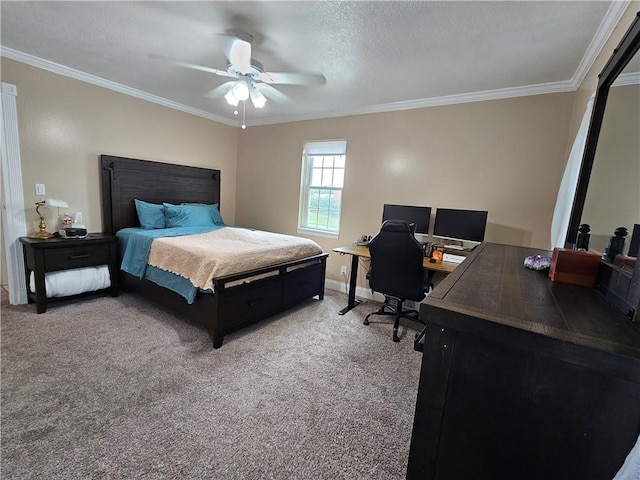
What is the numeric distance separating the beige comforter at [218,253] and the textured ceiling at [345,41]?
169 centimetres

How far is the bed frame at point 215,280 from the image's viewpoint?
8.03 feet

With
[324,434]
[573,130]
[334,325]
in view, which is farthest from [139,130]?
[573,130]

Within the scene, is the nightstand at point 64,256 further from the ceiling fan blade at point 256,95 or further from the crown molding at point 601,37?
the crown molding at point 601,37

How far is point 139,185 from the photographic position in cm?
372

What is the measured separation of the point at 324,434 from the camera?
160 centimetres

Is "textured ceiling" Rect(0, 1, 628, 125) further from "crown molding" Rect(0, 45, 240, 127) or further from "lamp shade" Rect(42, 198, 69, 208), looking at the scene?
"lamp shade" Rect(42, 198, 69, 208)

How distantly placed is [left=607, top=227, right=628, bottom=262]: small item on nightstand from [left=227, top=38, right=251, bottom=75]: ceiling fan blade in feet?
7.25

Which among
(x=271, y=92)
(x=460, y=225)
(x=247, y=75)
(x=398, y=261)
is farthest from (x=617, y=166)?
(x=271, y=92)

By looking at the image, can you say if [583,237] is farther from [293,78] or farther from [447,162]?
[447,162]

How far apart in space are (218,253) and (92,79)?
104 inches

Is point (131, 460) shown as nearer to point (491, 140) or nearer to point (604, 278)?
point (604, 278)

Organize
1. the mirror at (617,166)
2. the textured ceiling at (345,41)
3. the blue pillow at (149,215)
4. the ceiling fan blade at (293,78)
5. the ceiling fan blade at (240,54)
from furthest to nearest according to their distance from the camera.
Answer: the blue pillow at (149,215) < the ceiling fan blade at (293,78) < the ceiling fan blade at (240,54) < the textured ceiling at (345,41) < the mirror at (617,166)

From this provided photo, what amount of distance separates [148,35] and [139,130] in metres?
1.78

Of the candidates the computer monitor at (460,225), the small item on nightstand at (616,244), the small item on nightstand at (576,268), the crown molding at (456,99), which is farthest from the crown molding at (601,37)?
the small item on nightstand at (576,268)
